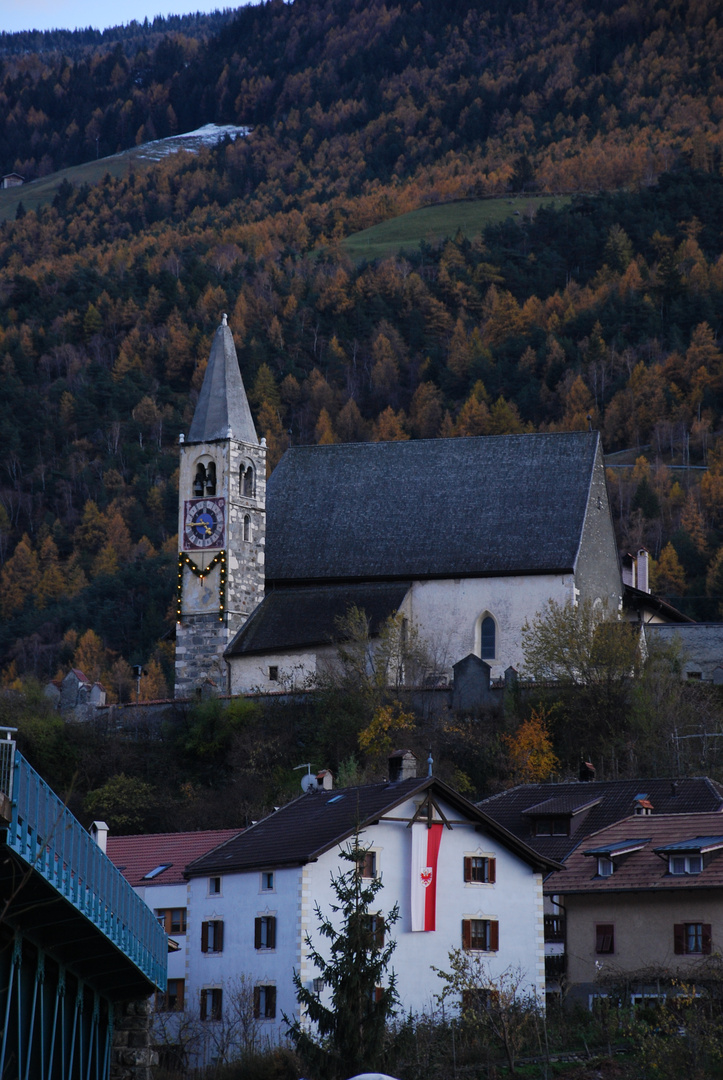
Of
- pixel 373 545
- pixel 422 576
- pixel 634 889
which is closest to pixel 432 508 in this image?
pixel 373 545

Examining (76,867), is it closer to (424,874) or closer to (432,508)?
(424,874)

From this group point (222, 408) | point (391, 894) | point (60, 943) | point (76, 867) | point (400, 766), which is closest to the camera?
point (76, 867)

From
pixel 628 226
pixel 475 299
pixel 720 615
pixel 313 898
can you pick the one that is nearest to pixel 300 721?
pixel 313 898

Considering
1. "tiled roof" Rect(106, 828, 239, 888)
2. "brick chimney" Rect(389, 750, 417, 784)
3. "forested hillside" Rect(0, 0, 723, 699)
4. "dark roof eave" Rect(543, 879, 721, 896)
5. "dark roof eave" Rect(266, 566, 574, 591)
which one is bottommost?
"dark roof eave" Rect(543, 879, 721, 896)

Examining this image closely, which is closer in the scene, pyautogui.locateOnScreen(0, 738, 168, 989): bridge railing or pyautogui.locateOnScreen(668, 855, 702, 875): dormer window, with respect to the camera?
pyautogui.locateOnScreen(0, 738, 168, 989): bridge railing

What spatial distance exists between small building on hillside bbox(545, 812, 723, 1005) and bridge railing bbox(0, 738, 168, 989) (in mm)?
12301

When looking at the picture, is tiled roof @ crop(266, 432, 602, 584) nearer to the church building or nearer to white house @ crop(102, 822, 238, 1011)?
the church building

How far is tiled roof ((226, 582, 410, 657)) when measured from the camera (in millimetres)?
68000

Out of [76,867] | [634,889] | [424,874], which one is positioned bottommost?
[76,867]

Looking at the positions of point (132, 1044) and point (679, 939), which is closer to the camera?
point (132, 1044)

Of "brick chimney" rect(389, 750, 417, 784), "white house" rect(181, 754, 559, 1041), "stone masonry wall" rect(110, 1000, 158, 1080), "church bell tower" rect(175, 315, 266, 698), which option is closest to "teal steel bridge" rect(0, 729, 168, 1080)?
"stone masonry wall" rect(110, 1000, 158, 1080)

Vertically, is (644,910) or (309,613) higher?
(309,613)

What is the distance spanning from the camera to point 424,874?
4547 centimetres

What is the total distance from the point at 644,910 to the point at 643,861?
4.15 feet
